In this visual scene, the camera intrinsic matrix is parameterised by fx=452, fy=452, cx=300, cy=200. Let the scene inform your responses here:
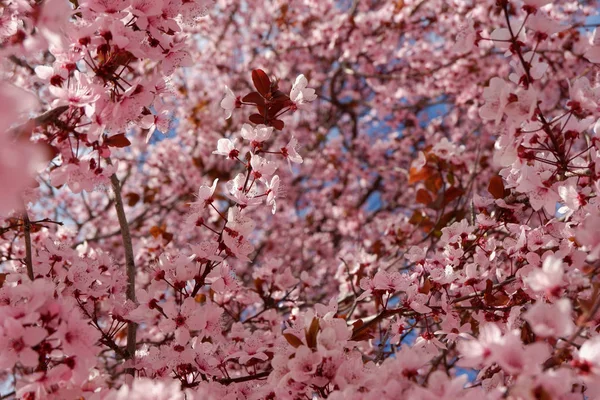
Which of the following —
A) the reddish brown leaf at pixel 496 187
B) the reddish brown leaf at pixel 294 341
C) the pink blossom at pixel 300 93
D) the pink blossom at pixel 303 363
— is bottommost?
the pink blossom at pixel 303 363

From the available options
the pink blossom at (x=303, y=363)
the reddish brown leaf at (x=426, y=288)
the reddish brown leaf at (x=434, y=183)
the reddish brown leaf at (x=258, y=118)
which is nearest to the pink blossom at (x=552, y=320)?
the pink blossom at (x=303, y=363)

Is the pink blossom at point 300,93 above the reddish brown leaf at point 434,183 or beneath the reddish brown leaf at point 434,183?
above

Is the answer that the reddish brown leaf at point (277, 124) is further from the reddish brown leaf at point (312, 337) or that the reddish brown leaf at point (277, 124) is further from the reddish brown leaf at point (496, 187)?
the reddish brown leaf at point (496, 187)

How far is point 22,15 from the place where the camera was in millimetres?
1586

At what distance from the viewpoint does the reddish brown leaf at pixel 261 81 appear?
1911 millimetres

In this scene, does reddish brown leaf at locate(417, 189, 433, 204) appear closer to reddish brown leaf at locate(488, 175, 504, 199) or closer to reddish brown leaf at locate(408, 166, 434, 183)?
reddish brown leaf at locate(408, 166, 434, 183)

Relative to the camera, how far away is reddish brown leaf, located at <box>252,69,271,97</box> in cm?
191

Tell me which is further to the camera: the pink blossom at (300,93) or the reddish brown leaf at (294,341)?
the pink blossom at (300,93)

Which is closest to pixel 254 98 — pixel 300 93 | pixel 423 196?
pixel 300 93

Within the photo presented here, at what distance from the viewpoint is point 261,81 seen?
192cm

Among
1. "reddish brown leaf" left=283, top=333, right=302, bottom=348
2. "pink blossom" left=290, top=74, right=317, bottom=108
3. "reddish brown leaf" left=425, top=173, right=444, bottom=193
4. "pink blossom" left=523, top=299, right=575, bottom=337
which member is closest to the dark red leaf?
"pink blossom" left=290, top=74, right=317, bottom=108

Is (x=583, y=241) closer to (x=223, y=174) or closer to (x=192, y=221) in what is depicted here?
(x=192, y=221)

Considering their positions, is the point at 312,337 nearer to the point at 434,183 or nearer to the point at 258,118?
the point at 258,118

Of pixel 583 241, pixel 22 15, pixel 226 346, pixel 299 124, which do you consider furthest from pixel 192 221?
pixel 299 124
